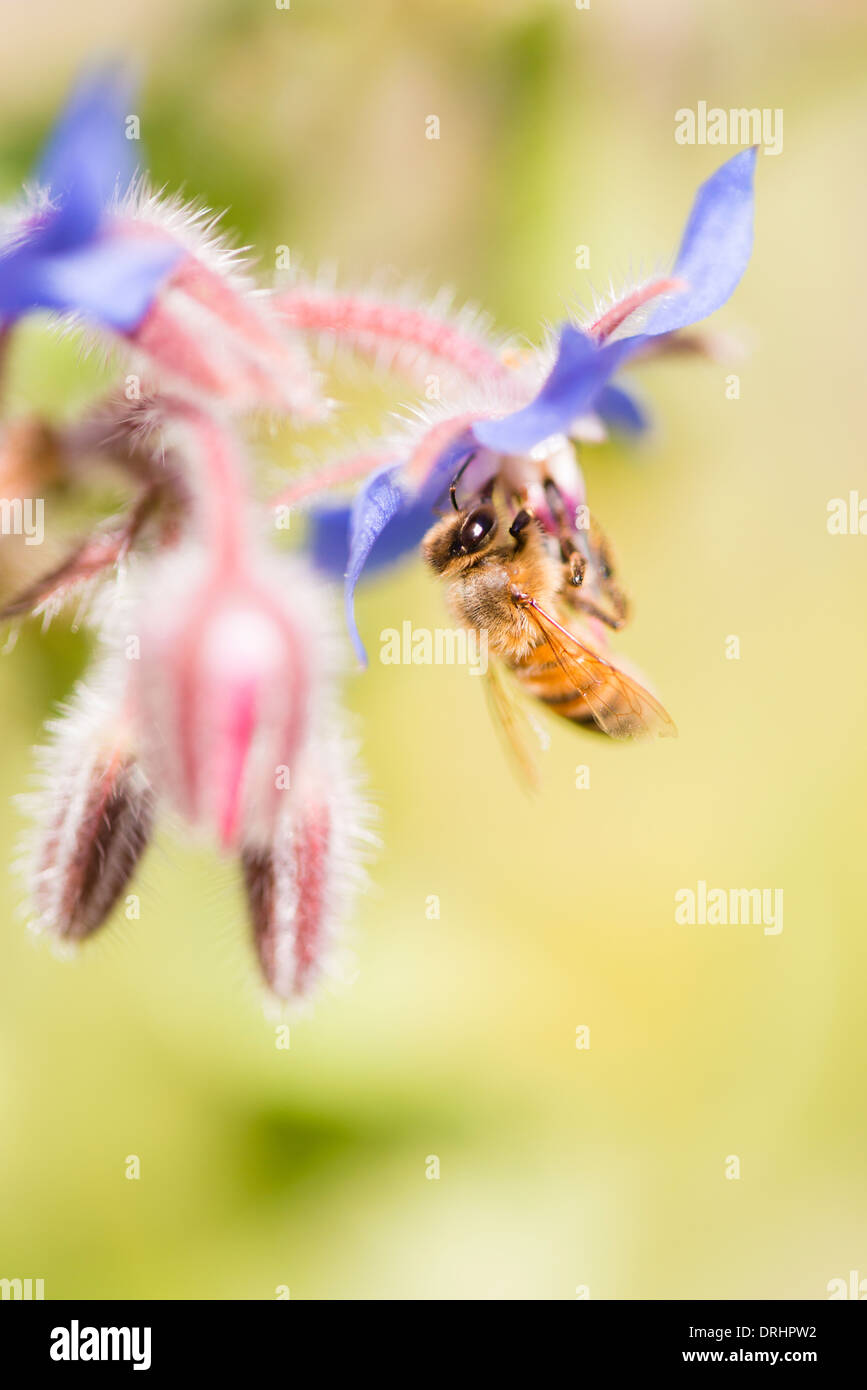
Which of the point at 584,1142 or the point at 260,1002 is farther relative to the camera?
the point at 584,1142

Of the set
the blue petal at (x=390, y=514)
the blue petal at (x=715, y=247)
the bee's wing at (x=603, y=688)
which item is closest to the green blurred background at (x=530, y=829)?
the blue petal at (x=390, y=514)

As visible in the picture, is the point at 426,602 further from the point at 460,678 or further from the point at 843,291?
the point at 843,291

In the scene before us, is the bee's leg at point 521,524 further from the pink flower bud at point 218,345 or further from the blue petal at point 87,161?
the blue petal at point 87,161

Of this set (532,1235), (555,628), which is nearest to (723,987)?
(532,1235)

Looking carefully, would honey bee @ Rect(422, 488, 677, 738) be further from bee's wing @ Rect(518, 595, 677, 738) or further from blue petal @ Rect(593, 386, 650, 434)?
blue petal @ Rect(593, 386, 650, 434)

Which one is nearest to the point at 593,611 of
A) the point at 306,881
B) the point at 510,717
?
the point at 510,717
